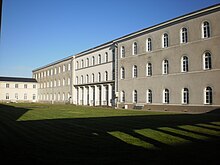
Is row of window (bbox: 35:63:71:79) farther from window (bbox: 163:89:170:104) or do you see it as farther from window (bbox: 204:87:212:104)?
window (bbox: 204:87:212:104)

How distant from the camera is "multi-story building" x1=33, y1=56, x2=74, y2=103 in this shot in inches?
2413

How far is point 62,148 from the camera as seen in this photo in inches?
304

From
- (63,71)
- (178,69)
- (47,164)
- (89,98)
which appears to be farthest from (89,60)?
(47,164)

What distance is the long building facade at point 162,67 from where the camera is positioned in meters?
27.2

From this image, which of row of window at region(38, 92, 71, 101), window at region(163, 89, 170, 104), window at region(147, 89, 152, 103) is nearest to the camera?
window at region(163, 89, 170, 104)

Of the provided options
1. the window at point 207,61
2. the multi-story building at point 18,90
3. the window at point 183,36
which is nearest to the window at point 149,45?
the window at point 183,36

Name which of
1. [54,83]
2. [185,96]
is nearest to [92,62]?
[54,83]

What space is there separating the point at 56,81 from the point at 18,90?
20.2 meters

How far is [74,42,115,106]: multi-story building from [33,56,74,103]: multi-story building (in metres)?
3.11

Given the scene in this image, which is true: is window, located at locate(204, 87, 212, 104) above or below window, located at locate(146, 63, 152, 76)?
below

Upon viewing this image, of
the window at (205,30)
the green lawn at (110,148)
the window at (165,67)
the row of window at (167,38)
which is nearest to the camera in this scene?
the green lawn at (110,148)

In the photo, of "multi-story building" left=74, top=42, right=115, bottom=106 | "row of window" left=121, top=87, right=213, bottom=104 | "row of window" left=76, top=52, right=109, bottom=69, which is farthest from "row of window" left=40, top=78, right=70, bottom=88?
"row of window" left=121, top=87, right=213, bottom=104

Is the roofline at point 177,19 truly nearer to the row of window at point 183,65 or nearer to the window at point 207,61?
the row of window at point 183,65

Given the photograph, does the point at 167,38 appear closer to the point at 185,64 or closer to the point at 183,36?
the point at 183,36
